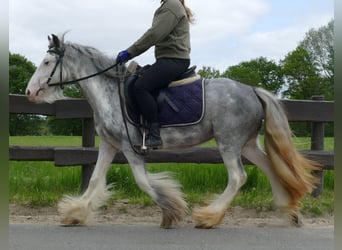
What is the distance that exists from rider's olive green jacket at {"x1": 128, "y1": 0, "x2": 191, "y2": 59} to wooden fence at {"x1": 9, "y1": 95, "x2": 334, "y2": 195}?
183 cm

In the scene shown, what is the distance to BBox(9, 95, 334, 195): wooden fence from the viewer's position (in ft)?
23.2

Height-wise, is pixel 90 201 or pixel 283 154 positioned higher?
pixel 283 154

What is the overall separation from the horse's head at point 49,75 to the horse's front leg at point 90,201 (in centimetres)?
80

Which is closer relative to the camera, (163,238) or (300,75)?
(163,238)

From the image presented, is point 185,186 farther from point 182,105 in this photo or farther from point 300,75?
point 300,75

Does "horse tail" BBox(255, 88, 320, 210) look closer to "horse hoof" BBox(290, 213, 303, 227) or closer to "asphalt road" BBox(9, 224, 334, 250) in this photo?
"horse hoof" BBox(290, 213, 303, 227)

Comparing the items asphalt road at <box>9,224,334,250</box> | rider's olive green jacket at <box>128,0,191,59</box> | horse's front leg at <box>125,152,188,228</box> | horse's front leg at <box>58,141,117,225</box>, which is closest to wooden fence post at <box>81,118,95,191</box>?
horse's front leg at <box>58,141,117,225</box>

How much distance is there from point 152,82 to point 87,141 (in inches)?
85.9

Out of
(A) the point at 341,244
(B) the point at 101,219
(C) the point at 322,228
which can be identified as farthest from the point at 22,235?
(A) the point at 341,244

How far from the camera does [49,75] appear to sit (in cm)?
575

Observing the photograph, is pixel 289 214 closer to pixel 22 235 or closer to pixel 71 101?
pixel 22 235

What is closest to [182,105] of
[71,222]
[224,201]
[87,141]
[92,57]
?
[224,201]

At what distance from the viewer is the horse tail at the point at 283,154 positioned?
5.65m

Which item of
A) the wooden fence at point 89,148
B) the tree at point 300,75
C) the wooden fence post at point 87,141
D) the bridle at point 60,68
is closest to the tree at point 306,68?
the tree at point 300,75
